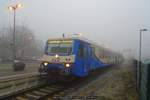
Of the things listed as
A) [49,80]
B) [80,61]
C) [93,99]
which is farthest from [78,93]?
[49,80]

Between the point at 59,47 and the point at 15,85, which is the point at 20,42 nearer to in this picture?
the point at 59,47

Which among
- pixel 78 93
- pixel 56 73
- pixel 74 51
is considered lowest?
pixel 78 93

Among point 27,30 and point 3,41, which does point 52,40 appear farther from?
point 27,30

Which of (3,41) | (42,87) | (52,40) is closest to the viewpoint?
(42,87)

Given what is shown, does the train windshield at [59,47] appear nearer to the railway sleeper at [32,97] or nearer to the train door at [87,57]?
the train door at [87,57]

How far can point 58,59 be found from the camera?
47.5 feet

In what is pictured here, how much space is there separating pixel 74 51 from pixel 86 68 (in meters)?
2.60

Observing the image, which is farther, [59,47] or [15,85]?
[59,47]

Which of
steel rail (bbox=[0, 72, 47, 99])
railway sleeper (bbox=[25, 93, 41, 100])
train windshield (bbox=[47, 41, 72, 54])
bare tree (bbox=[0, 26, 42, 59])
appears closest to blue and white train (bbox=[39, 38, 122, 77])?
train windshield (bbox=[47, 41, 72, 54])

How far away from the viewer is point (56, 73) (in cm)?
1414

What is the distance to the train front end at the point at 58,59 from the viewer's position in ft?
46.0

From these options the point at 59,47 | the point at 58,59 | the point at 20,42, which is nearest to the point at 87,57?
the point at 59,47

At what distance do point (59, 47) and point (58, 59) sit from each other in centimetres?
104

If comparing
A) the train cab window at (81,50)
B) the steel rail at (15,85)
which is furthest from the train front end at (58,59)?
the steel rail at (15,85)
